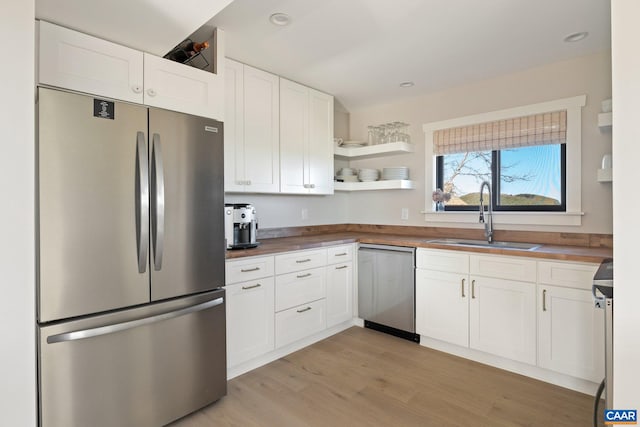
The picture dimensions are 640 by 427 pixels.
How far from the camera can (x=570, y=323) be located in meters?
2.22

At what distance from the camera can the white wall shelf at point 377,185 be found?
354 cm

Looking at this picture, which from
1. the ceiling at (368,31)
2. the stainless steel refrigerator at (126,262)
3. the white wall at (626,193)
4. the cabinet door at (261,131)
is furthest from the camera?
the cabinet door at (261,131)

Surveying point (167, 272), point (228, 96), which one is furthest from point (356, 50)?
point (167, 272)

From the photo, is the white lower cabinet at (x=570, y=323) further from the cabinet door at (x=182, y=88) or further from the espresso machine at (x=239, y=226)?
the cabinet door at (x=182, y=88)

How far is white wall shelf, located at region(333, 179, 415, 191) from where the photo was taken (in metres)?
3.54

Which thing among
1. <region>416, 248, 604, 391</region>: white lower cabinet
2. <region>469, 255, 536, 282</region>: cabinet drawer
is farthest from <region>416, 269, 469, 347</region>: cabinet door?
<region>469, 255, 536, 282</region>: cabinet drawer

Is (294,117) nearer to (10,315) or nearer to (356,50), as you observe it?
(356,50)

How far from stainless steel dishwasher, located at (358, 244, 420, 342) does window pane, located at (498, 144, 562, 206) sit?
112 cm

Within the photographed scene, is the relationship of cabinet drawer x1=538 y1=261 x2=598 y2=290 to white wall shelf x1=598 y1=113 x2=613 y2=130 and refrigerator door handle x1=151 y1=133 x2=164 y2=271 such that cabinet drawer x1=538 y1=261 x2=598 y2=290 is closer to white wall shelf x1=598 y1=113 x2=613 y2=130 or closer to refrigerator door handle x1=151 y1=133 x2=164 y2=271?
white wall shelf x1=598 y1=113 x2=613 y2=130

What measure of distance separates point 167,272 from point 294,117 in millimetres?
1932

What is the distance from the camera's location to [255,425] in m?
1.90

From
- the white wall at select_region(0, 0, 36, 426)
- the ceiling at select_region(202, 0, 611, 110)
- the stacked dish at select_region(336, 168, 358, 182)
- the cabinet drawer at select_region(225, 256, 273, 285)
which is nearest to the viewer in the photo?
the white wall at select_region(0, 0, 36, 426)

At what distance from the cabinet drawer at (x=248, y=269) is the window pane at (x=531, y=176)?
2.26 m

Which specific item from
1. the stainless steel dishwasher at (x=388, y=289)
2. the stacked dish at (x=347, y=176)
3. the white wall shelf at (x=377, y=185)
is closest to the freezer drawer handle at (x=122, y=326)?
the stainless steel dishwasher at (x=388, y=289)
